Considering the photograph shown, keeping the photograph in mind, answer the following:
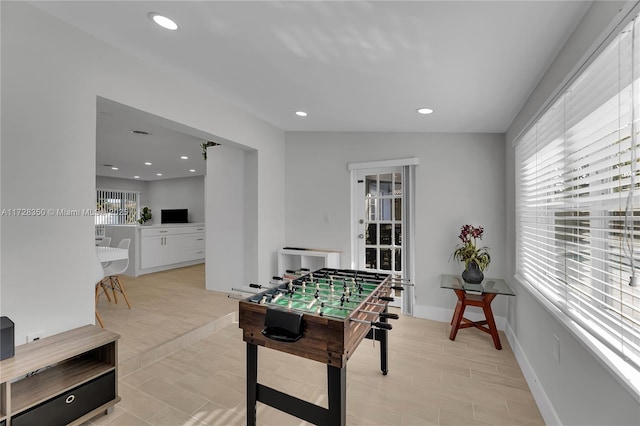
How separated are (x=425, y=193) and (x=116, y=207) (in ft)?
32.4

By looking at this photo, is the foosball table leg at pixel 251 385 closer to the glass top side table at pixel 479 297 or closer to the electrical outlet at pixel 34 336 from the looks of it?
the electrical outlet at pixel 34 336

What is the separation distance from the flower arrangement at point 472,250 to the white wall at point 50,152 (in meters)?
3.37

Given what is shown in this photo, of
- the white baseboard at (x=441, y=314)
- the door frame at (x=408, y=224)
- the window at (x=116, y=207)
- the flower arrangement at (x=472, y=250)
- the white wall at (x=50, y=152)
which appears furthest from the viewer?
the window at (x=116, y=207)

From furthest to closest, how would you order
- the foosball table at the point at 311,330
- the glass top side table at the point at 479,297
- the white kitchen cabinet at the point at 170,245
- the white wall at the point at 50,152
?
the white kitchen cabinet at the point at 170,245 → the glass top side table at the point at 479,297 → the white wall at the point at 50,152 → the foosball table at the point at 311,330

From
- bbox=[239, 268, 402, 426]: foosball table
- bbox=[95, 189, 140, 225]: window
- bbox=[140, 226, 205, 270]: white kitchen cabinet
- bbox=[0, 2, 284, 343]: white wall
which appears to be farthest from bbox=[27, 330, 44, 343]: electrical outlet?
bbox=[95, 189, 140, 225]: window

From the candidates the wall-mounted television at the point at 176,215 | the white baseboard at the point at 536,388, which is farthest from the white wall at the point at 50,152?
the wall-mounted television at the point at 176,215

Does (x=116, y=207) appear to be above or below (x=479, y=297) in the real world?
above

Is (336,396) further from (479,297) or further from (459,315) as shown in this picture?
(479,297)

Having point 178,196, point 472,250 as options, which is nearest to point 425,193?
point 472,250

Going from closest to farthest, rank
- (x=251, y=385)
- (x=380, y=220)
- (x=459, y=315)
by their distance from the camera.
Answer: (x=251, y=385) → (x=459, y=315) → (x=380, y=220)

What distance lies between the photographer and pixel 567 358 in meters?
1.67

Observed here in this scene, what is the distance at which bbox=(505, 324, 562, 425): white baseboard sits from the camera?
1860mm

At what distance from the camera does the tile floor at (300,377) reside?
2016 millimetres

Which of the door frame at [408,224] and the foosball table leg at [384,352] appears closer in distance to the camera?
the foosball table leg at [384,352]
